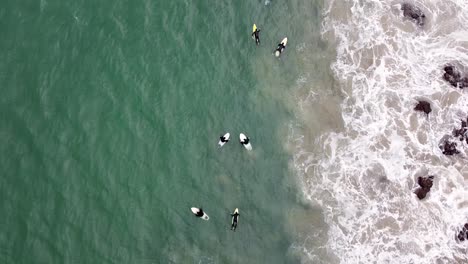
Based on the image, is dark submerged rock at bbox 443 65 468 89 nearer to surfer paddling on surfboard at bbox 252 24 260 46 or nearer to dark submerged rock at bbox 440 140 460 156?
dark submerged rock at bbox 440 140 460 156

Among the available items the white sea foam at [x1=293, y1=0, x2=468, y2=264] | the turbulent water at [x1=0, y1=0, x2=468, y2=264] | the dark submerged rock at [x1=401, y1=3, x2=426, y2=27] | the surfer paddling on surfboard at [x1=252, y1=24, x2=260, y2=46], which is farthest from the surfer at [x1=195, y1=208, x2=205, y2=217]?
the dark submerged rock at [x1=401, y1=3, x2=426, y2=27]

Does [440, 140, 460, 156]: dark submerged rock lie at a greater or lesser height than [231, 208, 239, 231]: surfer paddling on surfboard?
greater

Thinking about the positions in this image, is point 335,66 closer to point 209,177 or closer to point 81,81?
point 209,177

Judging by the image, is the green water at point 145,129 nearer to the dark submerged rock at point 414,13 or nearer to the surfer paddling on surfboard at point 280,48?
the surfer paddling on surfboard at point 280,48

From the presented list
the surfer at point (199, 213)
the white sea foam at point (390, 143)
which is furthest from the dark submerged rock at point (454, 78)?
the surfer at point (199, 213)

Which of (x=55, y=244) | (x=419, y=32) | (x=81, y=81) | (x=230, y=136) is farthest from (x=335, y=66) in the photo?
(x=55, y=244)

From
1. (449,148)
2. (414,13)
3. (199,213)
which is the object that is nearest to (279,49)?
(414,13)

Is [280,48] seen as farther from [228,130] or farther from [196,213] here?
[196,213]
